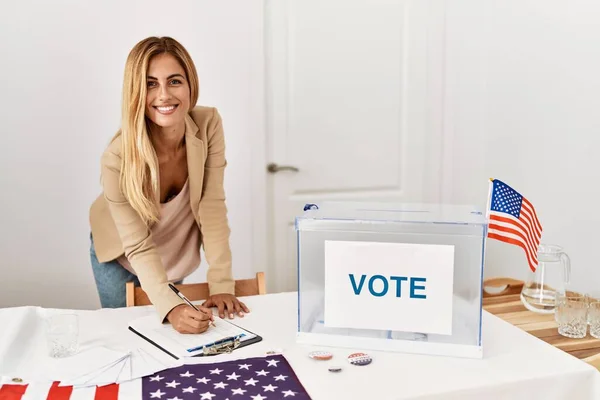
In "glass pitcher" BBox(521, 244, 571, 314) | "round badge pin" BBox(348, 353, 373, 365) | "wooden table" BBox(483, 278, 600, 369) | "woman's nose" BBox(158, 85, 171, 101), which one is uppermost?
Result: "woman's nose" BBox(158, 85, 171, 101)

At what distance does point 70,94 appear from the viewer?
2652 millimetres

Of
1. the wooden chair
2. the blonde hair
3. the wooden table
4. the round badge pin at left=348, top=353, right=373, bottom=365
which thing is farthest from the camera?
the wooden chair

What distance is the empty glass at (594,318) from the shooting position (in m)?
1.51

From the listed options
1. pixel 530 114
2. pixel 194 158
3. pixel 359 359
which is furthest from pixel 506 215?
pixel 530 114

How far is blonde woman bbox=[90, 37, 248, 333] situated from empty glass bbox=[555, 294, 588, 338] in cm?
78

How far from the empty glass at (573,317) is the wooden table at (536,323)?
0.06ft

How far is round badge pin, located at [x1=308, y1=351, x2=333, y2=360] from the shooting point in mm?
1307

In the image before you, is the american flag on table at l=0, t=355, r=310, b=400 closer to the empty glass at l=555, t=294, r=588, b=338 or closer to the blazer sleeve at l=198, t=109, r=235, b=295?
the blazer sleeve at l=198, t=109, r=235, b=295

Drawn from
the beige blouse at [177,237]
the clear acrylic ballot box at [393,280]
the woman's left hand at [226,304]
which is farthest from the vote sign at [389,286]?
the beige blouse at [177,237]

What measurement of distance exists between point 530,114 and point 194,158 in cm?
175

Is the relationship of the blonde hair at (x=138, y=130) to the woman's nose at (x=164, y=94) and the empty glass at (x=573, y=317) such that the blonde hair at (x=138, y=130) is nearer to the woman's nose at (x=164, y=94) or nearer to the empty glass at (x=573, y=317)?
the woman's nose at (x=164, y=94)

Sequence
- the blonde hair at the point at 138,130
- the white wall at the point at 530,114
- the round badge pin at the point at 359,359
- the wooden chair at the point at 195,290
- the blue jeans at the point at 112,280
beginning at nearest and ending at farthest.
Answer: the round badge pin at the point at 359,359 < the blonde hair at the point at 138,130 < the wooden chair at the point at 195,290 < the blue jeans at the point at 112,280 < the white wall at the point at 530,114

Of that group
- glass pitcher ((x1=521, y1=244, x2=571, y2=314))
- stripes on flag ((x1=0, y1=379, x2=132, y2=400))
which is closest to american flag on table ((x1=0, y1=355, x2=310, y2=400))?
stripes on flag ((x1=0, y1=379, x2=132, y2=400))

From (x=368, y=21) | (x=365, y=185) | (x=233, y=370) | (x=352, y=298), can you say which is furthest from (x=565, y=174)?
(x=233, y=370)
